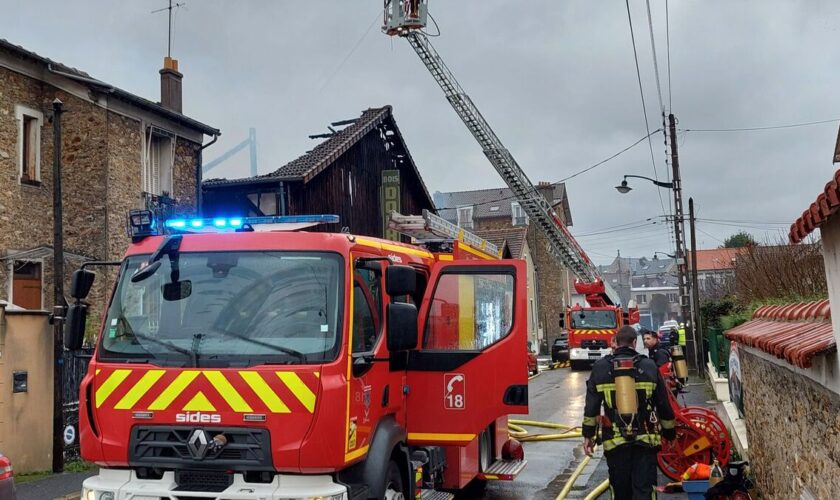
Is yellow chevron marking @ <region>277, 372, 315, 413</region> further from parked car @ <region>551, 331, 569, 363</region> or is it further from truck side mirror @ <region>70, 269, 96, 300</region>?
parked car @ <region>551, 331, 569, 363</region>

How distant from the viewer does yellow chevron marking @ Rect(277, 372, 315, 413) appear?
16.3 feet

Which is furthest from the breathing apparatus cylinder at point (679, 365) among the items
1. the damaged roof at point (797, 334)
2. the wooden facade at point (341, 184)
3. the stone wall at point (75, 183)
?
the stone wall at point (75, 183)

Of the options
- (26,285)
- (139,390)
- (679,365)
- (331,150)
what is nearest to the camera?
(139,390)

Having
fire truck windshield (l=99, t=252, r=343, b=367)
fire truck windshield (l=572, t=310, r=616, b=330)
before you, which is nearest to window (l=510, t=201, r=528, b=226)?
fire truck windshield (l=572, t=310, r=616, b=330)

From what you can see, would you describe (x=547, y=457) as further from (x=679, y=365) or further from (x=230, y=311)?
(x=230, y=311)

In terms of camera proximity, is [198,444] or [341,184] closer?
[198,444]

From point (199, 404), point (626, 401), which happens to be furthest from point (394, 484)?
point (626, 401)

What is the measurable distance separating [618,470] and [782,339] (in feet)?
6.24

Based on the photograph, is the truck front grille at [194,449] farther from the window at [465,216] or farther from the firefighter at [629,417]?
the window at [465,216]

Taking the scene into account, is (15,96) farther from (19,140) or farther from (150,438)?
(150,438)

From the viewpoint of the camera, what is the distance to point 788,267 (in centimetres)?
1330

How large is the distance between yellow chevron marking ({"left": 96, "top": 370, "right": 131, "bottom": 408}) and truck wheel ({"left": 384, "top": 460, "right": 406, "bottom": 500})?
203 cm

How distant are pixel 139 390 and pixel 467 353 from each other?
9.27 feet

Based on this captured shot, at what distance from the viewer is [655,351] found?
→ 1002 cm
